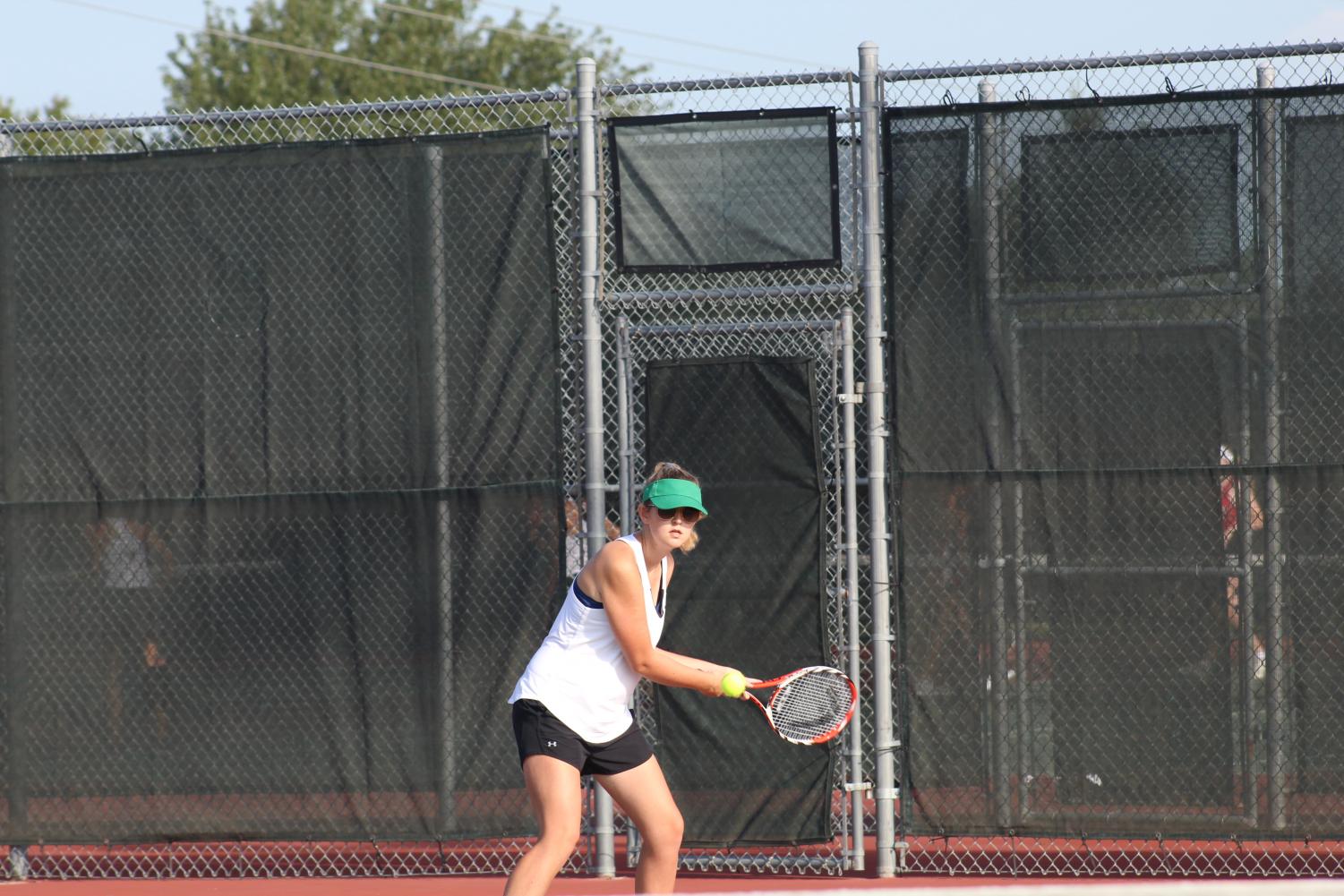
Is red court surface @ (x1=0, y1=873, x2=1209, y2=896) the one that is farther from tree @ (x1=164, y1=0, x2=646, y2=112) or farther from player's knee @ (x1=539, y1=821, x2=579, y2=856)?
tree @ (x1=164, y1=0, x2=646, y2=112)

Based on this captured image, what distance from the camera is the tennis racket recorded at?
492cm

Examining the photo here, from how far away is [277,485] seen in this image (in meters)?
6.38

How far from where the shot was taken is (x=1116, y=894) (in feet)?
9.07

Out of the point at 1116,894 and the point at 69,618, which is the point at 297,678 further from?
the point at 1116,894

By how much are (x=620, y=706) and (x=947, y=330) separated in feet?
7.09

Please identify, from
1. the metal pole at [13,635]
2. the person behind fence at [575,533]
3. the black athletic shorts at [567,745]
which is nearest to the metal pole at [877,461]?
the person behind fence at [575,533]

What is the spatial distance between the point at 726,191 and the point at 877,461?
122cm

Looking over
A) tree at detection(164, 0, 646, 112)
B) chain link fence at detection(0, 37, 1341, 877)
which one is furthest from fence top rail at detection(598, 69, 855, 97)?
tree at detection(164, 0, 646, 112)

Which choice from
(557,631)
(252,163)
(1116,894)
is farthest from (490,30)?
(1116,894)

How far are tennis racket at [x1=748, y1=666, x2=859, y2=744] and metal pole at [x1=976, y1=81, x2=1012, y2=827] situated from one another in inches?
44.2

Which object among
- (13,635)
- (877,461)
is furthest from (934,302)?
(13,635)

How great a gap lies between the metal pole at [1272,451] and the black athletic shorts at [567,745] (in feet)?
8.05

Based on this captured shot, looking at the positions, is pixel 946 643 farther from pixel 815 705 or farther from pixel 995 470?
pixel 815 705

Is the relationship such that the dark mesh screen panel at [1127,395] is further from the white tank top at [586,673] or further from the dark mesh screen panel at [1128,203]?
the white tank top at [586,673]
